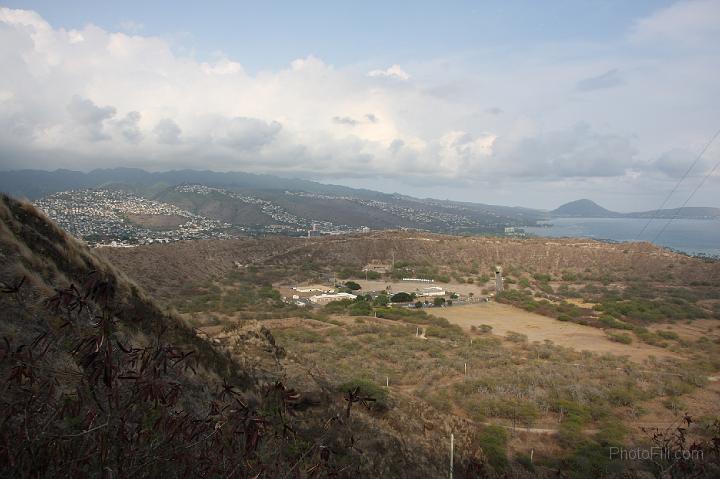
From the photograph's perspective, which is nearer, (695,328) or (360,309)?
(695,328)

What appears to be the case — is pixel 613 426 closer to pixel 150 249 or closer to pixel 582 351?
pixel 582 351

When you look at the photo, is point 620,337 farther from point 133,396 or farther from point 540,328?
point 133,396

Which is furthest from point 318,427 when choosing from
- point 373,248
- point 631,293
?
point 373,248

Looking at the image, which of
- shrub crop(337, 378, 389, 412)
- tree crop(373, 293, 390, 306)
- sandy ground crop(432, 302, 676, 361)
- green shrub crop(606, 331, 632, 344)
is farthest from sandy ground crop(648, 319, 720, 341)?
shrub crop(337, 378, 389, 412)

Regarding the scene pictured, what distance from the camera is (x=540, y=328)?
103 feet

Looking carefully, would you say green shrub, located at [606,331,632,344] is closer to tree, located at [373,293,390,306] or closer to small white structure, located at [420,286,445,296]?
tree, located at [373,293,390,306]

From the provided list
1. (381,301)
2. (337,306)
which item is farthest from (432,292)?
(337,306)

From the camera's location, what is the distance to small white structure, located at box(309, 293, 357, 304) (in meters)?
37.9

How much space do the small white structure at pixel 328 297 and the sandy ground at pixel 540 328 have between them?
799 centimetres

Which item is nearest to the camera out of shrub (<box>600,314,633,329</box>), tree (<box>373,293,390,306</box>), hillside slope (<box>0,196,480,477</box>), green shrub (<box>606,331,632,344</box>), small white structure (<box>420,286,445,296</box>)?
hillside slope (<box>0,196,480,477</box>)

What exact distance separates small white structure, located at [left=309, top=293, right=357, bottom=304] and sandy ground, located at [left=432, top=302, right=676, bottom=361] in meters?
7.99

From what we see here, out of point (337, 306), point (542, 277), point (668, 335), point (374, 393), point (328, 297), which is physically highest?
point (374, 393)

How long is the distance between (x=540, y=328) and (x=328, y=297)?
17509 millimetres

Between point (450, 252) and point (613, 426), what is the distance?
54.4 metres
